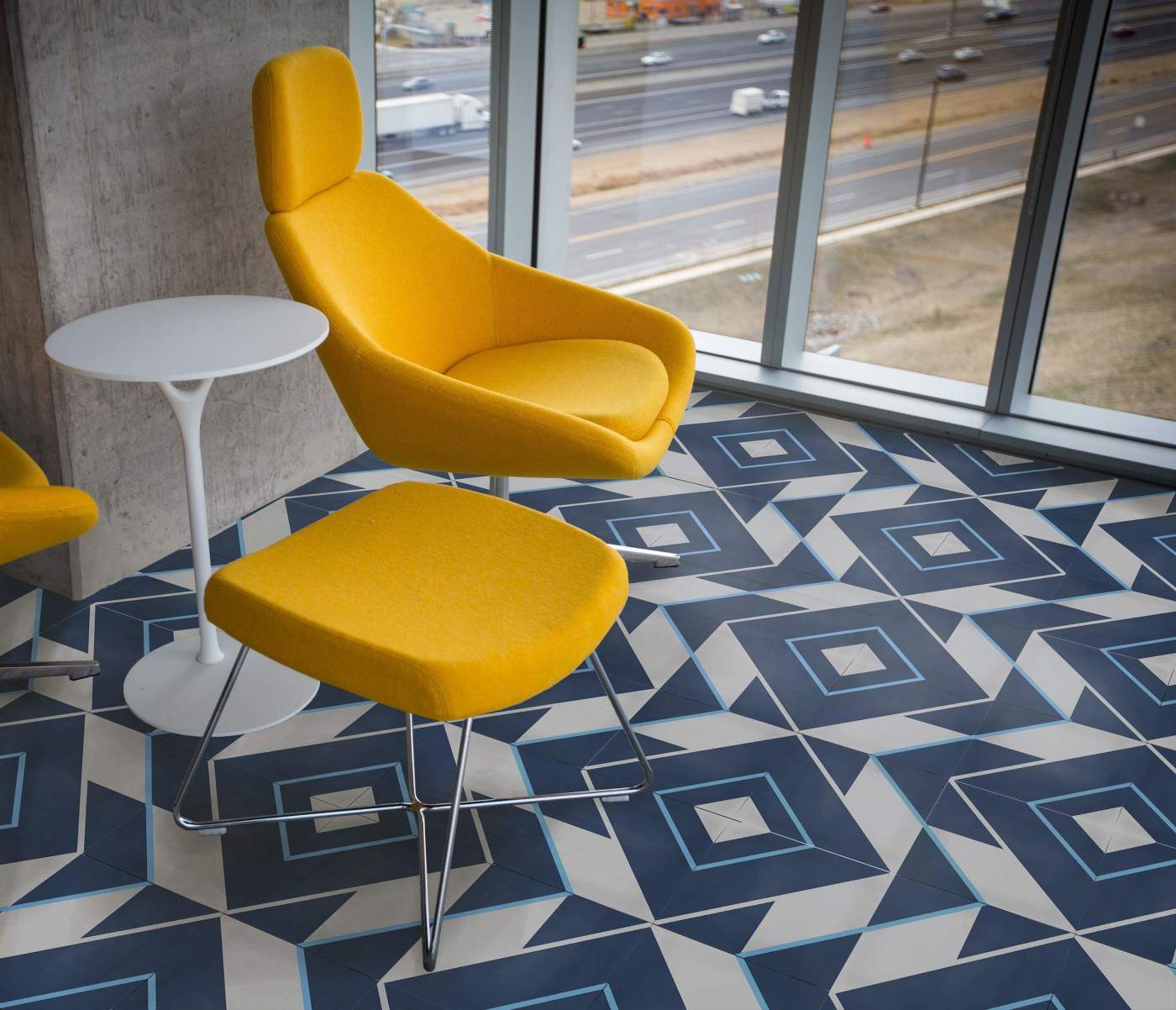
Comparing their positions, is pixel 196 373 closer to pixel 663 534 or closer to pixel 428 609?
pixel 428 609

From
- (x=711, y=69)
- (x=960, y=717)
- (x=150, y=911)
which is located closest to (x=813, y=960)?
(x=960, y=717)

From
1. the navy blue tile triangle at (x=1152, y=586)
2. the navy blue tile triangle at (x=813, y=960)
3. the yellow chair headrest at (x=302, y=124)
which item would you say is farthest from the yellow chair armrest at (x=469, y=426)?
the navy blue tile triangle at (x=1152, y=586)

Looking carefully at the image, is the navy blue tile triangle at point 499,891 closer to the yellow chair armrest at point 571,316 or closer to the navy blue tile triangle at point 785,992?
the navy blue tile triangle at point 785,992

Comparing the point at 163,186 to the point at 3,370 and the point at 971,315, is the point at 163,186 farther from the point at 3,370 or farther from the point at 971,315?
the point at 971,315

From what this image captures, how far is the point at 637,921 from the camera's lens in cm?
218

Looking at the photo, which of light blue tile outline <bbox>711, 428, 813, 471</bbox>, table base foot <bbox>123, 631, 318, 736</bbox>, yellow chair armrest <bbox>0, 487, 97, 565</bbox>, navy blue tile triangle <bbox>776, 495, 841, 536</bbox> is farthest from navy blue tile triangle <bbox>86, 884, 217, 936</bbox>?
light blue tile outline <bbox>711, 428, 813, 471</bbox>

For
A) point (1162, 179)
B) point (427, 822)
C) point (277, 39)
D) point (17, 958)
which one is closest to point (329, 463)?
point (277, 39)

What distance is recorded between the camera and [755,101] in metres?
4.07

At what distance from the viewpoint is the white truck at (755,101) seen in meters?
4.03

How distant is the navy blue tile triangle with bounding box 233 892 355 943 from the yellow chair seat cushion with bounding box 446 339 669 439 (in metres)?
1.10

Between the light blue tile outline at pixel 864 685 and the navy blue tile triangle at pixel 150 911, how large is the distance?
1.34 m

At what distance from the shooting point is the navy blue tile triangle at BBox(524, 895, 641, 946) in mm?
2140

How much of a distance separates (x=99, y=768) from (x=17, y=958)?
0.48 meters

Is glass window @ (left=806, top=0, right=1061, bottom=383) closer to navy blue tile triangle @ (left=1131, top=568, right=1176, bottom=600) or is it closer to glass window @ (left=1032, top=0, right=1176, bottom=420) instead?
glass window @ (left=1032, top=0, right=1176, bottom=420)
